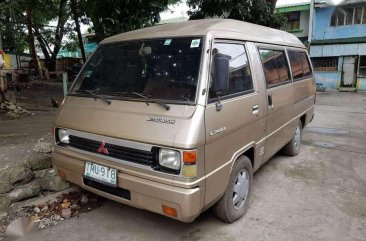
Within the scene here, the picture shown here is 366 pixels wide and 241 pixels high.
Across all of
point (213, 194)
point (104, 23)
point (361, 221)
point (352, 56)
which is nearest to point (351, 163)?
point (361, 221)

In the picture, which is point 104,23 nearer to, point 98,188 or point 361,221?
point 98,188

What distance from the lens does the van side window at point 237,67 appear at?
3141 mm

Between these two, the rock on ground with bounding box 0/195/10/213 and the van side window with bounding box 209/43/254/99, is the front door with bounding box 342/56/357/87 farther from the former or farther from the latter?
the rock on ground with bounding box 0/195/10/213

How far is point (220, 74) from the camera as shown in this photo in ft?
9.07

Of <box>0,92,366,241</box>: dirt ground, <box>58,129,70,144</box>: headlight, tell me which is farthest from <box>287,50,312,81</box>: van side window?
<box>58,129,70,144</box>: headlight

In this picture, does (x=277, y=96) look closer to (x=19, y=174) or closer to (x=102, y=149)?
(x=102, y=149)

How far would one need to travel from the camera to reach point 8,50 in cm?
2203

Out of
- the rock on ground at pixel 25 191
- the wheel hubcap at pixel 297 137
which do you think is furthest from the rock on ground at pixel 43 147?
the wheel hubcap at pixel 297 137

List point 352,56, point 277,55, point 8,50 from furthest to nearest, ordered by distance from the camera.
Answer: point 8,50 → point 352,56 → point 277,55

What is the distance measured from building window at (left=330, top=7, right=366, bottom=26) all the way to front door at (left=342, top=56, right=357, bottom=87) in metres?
2.26

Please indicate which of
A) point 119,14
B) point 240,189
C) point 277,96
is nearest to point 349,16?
point 119,14

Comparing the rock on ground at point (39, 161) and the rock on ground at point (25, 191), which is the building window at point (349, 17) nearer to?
the rock on ground at point (39, 161)

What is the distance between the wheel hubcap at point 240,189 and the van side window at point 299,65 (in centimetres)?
224

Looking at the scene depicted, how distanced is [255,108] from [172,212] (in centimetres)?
157
